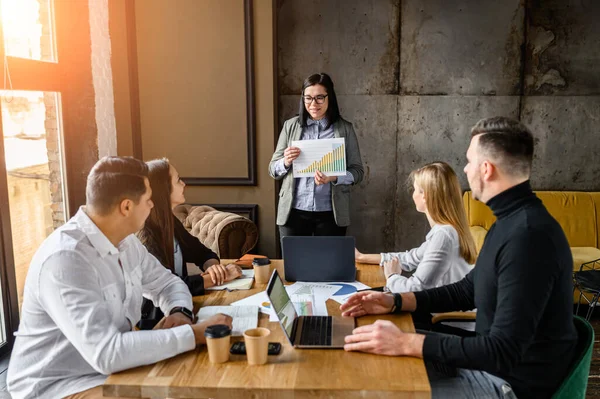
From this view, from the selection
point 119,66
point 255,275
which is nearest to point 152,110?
point 119,66

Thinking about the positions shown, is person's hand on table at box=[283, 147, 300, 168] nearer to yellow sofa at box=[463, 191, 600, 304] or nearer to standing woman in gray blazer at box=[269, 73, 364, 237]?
standing woman in gray blazer at box=[269, 73, 364, 237]

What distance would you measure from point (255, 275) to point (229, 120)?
2264mm

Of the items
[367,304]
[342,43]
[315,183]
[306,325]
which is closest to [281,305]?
[306,325]

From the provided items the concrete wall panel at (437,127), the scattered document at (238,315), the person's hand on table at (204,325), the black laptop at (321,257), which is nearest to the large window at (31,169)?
the scattered document at (238,315)

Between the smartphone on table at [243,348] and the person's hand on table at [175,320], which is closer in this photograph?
the smartphone on table at [243,348]

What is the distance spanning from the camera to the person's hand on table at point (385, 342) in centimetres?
166

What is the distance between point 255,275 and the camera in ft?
7.90

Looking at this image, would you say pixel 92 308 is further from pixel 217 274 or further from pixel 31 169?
pixel 31 169

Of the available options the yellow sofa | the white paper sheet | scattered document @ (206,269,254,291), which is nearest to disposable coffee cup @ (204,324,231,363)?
the white paper sheet

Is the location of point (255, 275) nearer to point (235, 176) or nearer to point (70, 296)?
point (70, 296)

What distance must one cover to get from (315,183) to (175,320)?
1914mm

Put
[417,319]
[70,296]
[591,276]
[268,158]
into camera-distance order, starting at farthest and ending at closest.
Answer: [268,158], [591,276], [417,319], [70,296]

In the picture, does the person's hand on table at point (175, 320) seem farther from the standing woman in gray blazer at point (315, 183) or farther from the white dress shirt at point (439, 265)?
the standing woman in gray blazer at point (315, 183)

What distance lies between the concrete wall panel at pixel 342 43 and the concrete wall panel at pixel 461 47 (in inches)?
5.0
